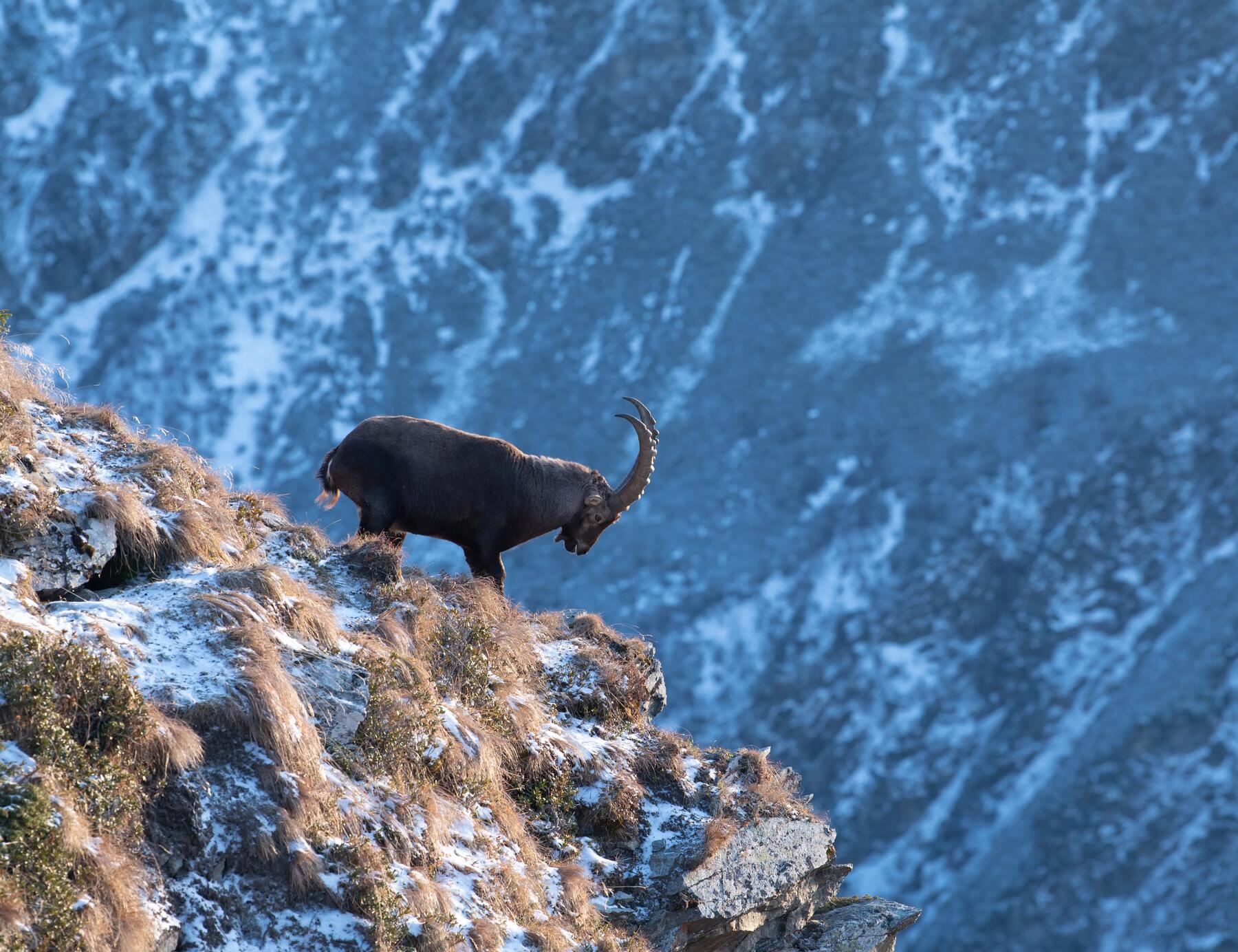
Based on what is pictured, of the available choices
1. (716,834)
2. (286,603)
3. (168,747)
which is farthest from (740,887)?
(168,747)

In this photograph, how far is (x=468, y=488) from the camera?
1560cm

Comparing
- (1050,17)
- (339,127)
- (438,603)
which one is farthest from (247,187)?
(438,603)

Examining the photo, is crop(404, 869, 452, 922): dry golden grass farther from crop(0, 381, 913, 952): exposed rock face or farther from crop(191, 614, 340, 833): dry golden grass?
crop(191, 614, 340, 833): dry golden grass

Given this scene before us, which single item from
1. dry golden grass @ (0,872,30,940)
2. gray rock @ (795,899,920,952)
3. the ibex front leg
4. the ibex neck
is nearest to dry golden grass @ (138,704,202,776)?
dry golden grass @ (0,872,30,940)

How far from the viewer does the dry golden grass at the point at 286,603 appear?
10859 mm

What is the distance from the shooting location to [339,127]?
11462 cm

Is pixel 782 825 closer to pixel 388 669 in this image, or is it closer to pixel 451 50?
pixel 388 669

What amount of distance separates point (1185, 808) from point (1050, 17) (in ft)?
224

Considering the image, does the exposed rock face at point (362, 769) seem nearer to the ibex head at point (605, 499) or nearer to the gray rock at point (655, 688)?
the gray rock at point (655, 688)

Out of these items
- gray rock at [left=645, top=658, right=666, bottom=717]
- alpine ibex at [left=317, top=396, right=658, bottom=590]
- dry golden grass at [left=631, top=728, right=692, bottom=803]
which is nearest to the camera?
dry golden grass at [left=631, top=728, right=692, bottom=803]

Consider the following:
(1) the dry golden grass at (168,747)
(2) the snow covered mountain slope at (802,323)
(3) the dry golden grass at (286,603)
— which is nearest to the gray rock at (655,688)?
(3) the dry golden grass at (286,603)

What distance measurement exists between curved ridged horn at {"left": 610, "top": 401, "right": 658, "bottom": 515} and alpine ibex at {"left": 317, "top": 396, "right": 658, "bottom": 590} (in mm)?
18

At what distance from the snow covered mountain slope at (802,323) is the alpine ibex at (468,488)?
53.5 metres

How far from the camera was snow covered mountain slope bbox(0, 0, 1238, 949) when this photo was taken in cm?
8138
